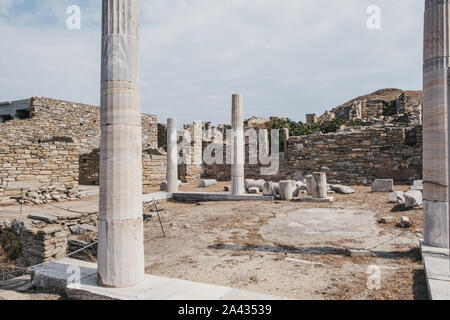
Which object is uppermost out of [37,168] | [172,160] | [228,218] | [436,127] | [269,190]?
[436,127]

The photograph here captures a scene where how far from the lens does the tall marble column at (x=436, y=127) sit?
500 centimetres

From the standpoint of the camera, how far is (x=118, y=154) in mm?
3875

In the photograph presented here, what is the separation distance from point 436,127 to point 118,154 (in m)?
4.98

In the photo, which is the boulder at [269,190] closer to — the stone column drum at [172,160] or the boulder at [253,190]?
the boulder at [253,190]

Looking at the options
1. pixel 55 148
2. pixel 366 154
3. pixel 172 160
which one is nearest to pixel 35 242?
pixel 55 148

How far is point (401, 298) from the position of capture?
3744 mm

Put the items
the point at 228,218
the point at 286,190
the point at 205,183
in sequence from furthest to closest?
the point at 205,183 < the point at 286,190 < the point at 228,218

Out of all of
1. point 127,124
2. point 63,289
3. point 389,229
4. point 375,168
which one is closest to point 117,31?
point 127,124

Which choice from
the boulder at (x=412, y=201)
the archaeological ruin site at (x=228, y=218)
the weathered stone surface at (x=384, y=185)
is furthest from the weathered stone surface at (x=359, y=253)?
the weathered stone surface at (x=384, y=185)

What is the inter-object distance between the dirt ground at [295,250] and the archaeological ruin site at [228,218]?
4 cm

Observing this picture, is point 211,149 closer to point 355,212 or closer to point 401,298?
point 355,212

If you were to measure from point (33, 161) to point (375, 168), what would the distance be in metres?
15.9

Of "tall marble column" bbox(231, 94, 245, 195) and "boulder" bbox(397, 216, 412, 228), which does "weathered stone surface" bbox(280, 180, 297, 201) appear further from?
"boulder" bbox(397, 216, 412, 228)

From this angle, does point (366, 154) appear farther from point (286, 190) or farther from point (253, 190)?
point (253, 190)
